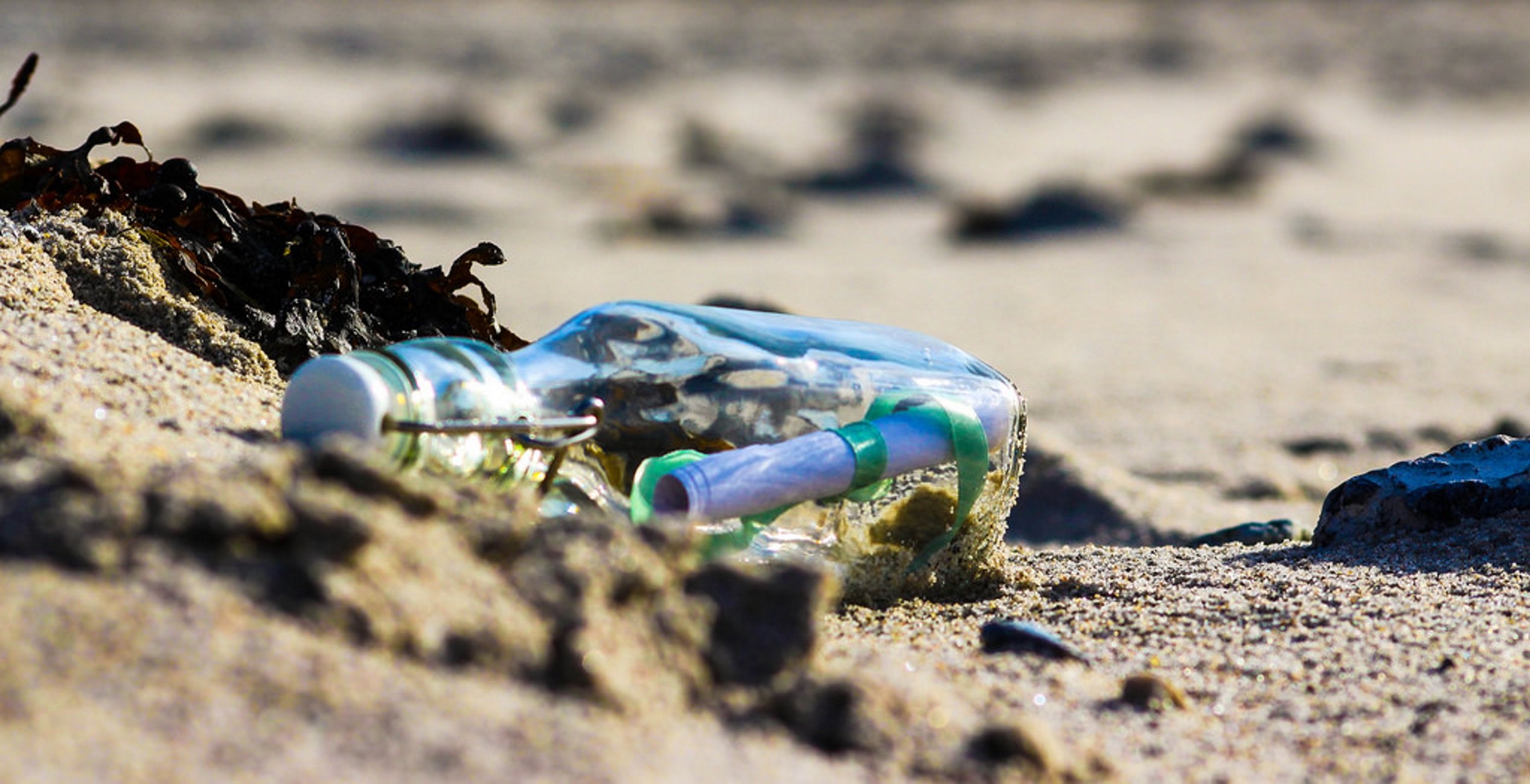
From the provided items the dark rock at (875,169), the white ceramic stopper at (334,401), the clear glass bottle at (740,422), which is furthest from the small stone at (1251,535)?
the dark rock at (875,169)

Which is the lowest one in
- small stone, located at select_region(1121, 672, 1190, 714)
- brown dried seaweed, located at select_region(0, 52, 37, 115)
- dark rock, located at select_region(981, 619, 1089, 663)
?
small stone, located at select_region(1121, 672, 1190, 714)

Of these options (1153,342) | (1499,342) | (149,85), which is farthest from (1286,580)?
(149,85)

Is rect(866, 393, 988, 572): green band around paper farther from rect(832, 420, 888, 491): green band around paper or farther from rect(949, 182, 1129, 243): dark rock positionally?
rect(949, 182, 1129, 243): dark rock

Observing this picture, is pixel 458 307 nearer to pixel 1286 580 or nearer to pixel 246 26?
pixel 1286 580

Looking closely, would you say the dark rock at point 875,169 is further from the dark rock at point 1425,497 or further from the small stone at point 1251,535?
the dark rock at point 1425,497

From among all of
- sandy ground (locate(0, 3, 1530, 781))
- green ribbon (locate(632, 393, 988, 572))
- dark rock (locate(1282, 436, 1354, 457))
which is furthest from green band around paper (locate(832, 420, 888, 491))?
dark rock (locate(1282, 436, 1354, 457))
